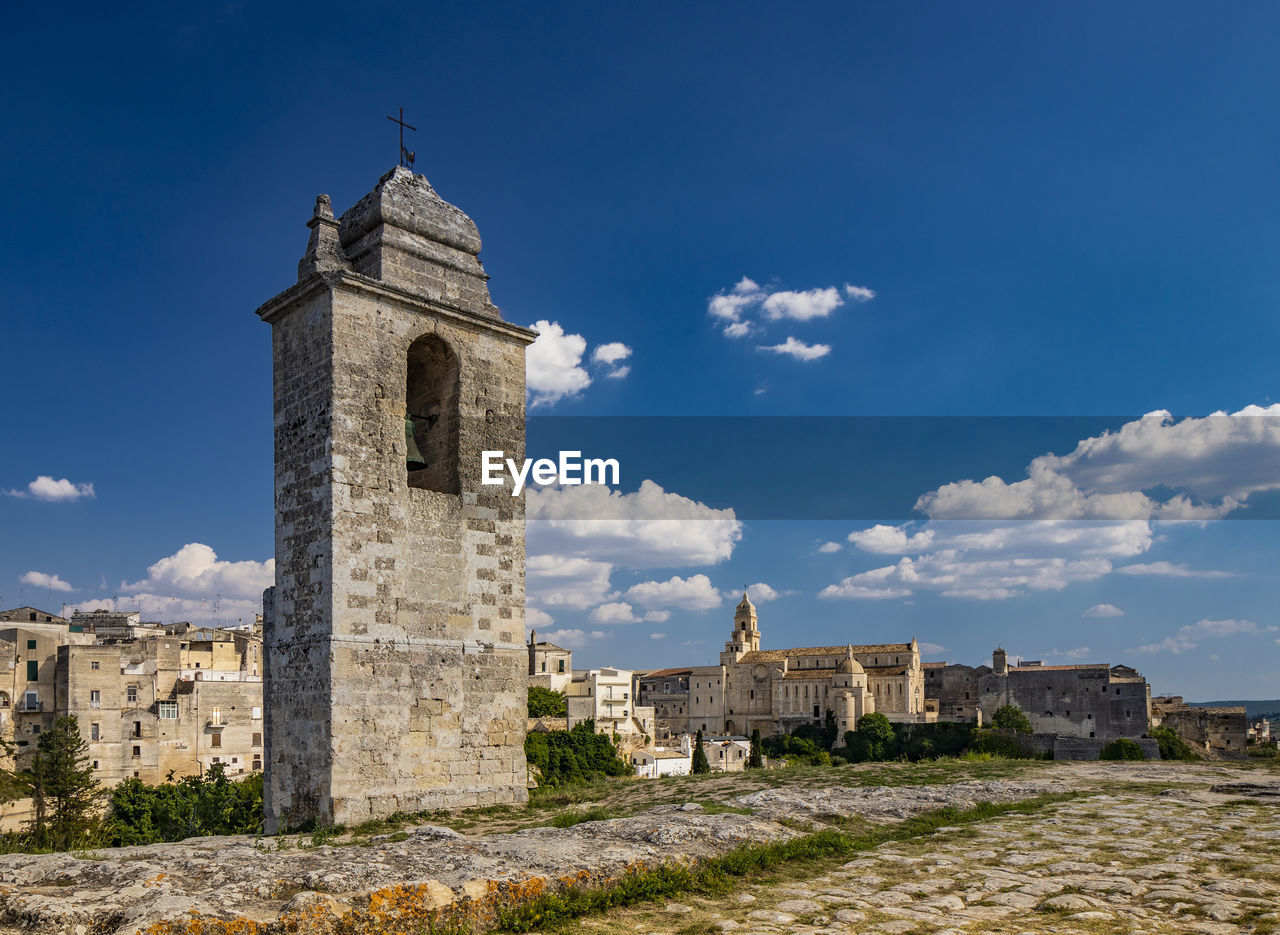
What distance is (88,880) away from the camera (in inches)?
194

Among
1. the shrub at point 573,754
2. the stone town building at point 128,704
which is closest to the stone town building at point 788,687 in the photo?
the shrub at point 573,754

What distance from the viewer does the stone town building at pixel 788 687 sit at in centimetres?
8788

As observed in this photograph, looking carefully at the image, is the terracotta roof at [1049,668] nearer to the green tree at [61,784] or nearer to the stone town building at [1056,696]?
the stone town building at [1056,696]

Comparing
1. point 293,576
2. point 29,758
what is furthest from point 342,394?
point 29,758

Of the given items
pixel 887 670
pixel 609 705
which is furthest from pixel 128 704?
pixel 887 670

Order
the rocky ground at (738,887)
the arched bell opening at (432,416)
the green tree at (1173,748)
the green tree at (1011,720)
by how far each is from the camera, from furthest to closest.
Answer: the green tree at (1011,720), the green tree at (1173,748), the arched bell opening at (432,416), the rocky ground at (738,887)

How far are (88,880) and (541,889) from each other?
2291 mm

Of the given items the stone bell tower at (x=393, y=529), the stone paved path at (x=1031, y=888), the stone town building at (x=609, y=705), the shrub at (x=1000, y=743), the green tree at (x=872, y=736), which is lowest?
the green tree at (x=872, y=736)

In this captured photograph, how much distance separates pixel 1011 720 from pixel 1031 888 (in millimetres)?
85248

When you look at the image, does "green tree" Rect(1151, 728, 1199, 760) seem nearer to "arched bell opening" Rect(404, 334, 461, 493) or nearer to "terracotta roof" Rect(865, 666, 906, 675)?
"terracotta roof" Rect(865, 666, 906, 675)

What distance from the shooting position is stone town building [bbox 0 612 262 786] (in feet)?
179

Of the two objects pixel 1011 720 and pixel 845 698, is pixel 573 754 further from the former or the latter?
pixel 1011 720

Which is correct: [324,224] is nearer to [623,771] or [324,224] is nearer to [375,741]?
[375,741]

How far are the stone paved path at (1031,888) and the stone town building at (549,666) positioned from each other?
74.8m
